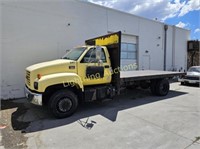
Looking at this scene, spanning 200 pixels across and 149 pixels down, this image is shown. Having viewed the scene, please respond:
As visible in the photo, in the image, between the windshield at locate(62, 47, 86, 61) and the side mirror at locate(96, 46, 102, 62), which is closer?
the side mirror at locate(96, 46, 102, 62)

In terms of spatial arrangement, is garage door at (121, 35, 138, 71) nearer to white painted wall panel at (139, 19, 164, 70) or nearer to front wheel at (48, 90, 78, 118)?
white painted wall panel at (139, 19, 164, 70)

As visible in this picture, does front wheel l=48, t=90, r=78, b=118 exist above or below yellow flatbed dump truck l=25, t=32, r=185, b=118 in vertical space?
below

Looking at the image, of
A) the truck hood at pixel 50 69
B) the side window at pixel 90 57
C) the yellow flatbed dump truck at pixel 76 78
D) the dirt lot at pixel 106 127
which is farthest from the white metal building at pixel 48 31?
the side window at pixel 90 57

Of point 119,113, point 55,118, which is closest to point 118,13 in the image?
point 119,113

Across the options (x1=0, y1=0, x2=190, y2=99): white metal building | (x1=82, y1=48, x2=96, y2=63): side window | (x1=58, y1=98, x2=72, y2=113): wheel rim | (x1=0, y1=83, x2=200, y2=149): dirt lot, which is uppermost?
(x1=0, y1=0, x2=190, y2=99): white metal building

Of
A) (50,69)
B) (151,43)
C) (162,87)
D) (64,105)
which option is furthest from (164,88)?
(151,43)

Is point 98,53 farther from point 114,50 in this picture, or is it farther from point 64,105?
point 64,105

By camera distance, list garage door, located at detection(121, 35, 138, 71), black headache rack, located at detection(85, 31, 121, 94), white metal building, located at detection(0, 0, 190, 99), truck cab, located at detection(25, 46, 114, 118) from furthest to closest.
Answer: garage door, located at detection(121, 35, 138, 71), white metal building, located at detection(0, 0, 190, 99), black headache rack, located at detection(85, 31, 121, 94), truck cab, located at detection(25, 46, 114, 118)

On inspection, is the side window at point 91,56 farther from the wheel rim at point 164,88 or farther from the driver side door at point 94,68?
the wheel rim at point 164,88

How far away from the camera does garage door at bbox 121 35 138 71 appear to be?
13211 mm

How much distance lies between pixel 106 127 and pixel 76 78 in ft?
6.04

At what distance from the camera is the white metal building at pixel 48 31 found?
795 centimetres

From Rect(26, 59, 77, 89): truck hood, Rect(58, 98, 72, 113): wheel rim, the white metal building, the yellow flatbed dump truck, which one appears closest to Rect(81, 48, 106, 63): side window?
the yellow flatbed dump truck

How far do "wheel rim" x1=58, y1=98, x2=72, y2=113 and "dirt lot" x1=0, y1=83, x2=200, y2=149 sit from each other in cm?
32
